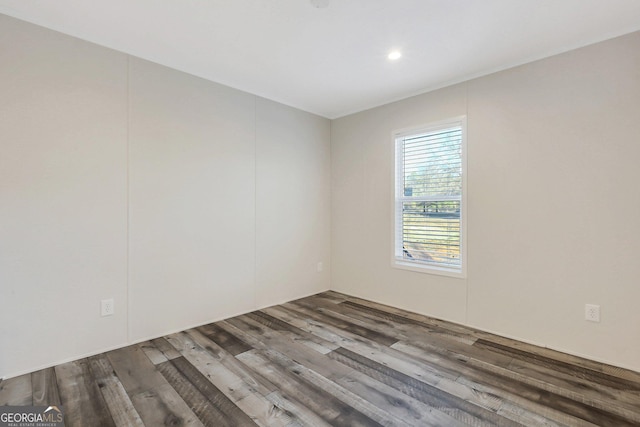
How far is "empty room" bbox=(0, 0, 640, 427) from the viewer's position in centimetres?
199

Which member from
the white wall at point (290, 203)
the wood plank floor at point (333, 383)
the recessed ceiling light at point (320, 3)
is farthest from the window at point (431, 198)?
the recessed ceiling light at point (320, 3)

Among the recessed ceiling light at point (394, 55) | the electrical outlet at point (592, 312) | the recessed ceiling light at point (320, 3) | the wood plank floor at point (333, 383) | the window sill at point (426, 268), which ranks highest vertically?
the recessed ceiling light at point (394, 55)

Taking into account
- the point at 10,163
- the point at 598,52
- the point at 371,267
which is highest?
the point at 598,52

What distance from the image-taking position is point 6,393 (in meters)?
1.92

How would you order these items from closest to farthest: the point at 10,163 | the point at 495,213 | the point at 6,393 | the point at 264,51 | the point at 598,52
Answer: the point at 6,393 → the point at 10,163 → the point at 598,52 → the point at 264,51 → the point at 495,213

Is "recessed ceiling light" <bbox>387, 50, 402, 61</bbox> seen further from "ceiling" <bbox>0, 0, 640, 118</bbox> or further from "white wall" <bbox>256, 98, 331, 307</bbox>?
"white wall" <bbox>256, 98, 331, 307</bbox>

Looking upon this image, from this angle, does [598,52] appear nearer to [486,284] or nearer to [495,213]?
[495,213]

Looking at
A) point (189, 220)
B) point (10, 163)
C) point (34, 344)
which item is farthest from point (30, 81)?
point (34, 344)

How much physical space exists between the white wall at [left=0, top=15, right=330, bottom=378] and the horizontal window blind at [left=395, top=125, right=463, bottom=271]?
4.84ft

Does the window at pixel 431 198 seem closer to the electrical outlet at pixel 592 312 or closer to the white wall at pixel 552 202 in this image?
the white wall at pixel 552 202

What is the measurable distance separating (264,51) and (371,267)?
8.78 ft

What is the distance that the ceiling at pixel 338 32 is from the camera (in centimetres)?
201

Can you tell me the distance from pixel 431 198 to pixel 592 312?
1.62 metres

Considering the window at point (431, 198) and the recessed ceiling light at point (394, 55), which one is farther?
the window at point (431, 198)
